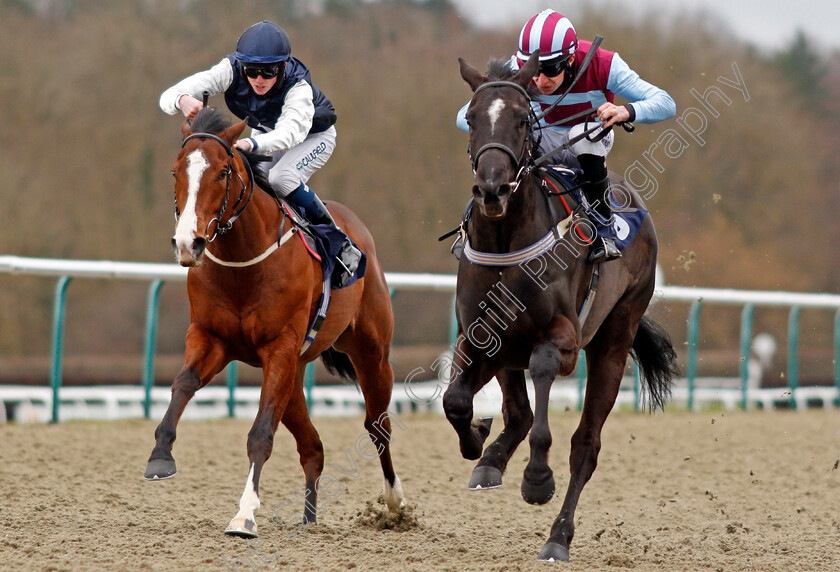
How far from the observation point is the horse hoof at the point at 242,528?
450 centimetres

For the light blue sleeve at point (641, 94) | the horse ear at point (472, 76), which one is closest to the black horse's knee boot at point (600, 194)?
the light blue sleeve at point (641, 94)

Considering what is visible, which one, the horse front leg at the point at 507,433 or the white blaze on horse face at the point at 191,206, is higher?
the white blaze on horse face at the point at 191,206

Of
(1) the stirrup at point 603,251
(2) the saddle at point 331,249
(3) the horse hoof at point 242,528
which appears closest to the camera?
(3) the horse hoof at point 242,528

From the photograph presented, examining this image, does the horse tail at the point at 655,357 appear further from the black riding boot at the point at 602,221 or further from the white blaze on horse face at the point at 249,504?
the white blaze on horse face at the point at 249,504

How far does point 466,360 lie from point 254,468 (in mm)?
1041

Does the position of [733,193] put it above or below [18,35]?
below

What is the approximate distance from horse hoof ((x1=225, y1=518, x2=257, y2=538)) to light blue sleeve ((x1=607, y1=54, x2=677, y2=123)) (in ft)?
8.11

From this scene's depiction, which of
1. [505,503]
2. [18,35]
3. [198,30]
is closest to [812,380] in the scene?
[505,503]

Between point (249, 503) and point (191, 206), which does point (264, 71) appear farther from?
point (249, 503)

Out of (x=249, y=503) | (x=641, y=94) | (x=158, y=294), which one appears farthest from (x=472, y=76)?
(x=158, y=294)

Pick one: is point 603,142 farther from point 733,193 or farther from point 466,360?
point 733,193

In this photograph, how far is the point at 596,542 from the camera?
17.5ft

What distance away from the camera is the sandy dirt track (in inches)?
179

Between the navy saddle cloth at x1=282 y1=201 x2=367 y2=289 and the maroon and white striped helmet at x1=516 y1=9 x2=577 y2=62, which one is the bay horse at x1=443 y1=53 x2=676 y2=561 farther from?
the navy saddle cloth at x1=282 y1=201 x2=367 y2=289
